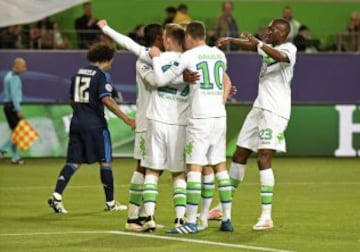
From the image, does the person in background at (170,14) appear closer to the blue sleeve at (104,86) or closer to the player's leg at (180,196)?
the blue sleeve at (104,86)

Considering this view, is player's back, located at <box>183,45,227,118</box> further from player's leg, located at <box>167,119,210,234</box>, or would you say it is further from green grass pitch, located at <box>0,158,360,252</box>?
green grass pitch, located at <box>0,158,360,252</box>

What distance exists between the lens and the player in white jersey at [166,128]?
13008mm

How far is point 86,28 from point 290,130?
21.4 feet

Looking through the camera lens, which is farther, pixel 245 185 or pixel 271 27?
pixel 245 185

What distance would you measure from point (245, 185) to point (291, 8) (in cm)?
1350

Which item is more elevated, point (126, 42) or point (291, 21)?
point (291, 21)

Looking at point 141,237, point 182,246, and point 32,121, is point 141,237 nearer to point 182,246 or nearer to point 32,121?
point 182,246

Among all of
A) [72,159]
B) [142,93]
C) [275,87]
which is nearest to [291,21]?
[72,159]

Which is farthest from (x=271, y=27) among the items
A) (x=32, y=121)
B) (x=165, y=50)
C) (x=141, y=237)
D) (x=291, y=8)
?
(x=291, y=8)

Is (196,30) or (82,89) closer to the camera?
(196,30)

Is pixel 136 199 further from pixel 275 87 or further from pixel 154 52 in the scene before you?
pixel 275 87

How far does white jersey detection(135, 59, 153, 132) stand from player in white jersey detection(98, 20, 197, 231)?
179 millimetres

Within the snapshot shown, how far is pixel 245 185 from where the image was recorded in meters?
19.8

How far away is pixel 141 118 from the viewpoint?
13695mm
